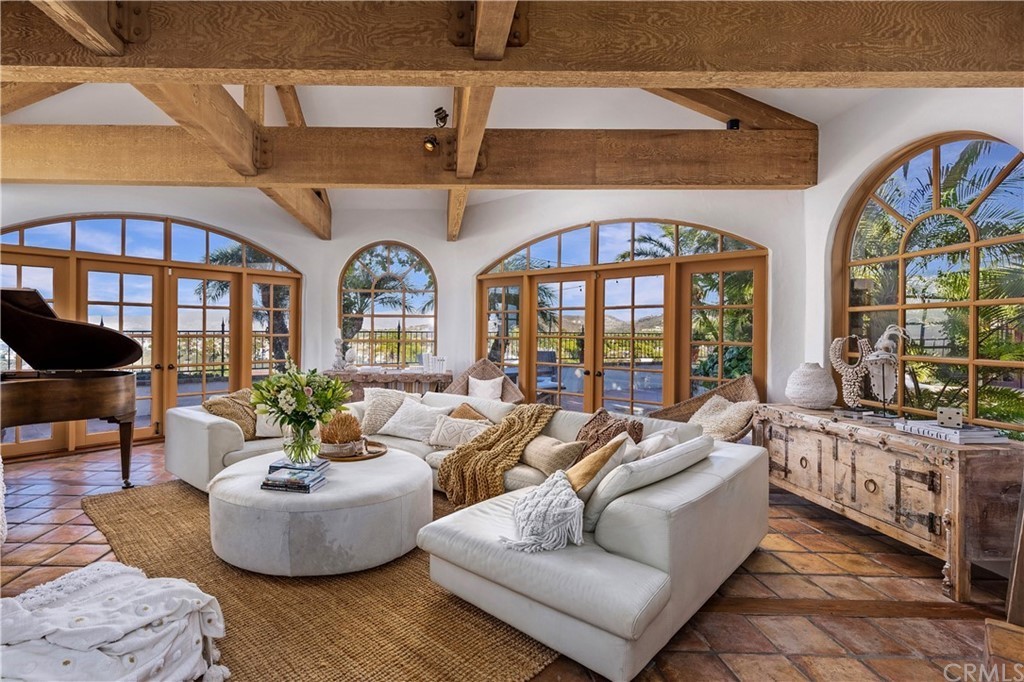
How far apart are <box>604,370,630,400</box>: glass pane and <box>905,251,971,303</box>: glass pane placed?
8.19ft

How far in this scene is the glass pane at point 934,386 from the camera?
9.63 feet

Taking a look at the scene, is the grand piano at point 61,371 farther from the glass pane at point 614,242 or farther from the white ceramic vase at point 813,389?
the white ceramic vase at point 813,389

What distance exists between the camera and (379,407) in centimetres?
445

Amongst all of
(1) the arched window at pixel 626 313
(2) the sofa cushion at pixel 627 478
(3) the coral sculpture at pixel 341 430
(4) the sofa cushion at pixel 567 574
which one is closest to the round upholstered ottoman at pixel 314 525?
(4) the sofa cushion at pixel 567 574

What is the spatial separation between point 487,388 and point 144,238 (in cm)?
413

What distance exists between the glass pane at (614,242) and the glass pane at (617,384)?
47.1 inches

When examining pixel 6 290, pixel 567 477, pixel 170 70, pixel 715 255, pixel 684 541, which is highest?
pixel 170 70

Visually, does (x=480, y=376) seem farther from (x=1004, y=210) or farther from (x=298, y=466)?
(x=1004, y=210)

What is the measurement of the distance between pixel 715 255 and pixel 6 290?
559cm

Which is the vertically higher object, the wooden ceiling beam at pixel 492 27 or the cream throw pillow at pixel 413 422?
the wooden ceiling beam at pixel 492 27

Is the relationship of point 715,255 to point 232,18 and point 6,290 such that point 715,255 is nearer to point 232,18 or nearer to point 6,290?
point 232,18

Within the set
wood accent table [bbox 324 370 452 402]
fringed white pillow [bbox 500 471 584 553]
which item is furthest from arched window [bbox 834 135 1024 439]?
wood accent table [bbox 324 370 452 402]

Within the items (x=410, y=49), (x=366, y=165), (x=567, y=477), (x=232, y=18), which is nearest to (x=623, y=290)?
(x=366, y=165)

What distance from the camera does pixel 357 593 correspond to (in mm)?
2406
